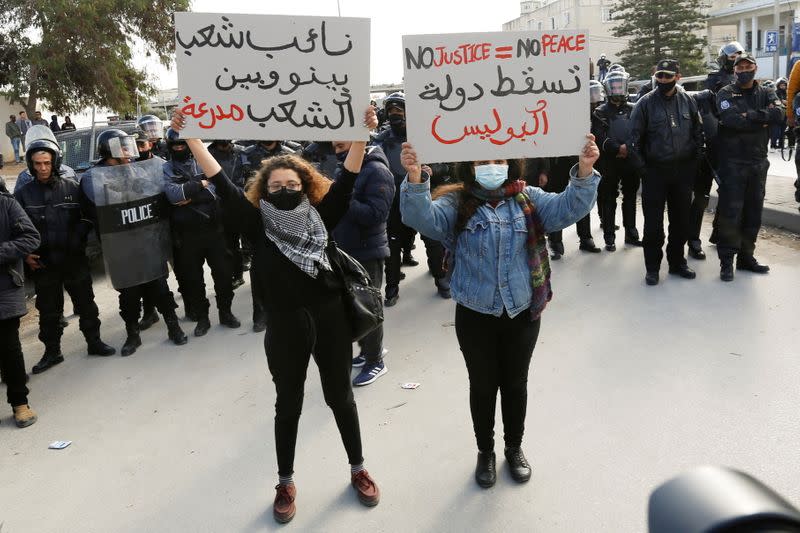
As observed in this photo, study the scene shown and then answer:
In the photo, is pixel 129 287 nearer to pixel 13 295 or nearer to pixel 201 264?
pixel 201 264

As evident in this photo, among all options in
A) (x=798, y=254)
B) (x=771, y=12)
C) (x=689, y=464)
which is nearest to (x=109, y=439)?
(x=689, y=464)

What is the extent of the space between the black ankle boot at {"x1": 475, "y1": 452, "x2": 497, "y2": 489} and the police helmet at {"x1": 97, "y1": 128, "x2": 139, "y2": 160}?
3.89m

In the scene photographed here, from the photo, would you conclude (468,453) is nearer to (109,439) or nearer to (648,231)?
(109,439)

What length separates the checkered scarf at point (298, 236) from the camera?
121 inches

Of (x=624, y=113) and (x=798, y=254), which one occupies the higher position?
(x=624, y=113)

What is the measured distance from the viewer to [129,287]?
5.79m

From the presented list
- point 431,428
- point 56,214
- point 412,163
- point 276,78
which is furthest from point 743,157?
point 56,214

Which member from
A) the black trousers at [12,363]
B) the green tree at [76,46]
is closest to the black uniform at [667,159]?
the black trousers at [12,363]

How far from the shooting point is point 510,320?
3.17 meters

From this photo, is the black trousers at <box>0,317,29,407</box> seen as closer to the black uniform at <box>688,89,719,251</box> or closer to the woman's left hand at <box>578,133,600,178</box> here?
the woman's left hand at <box>578,133,600,178</box>

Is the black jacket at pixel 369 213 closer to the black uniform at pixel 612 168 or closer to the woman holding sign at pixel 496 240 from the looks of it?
the woman holding sign at pixel 496 240

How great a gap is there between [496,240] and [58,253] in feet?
13.3

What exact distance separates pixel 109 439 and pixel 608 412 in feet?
10.4

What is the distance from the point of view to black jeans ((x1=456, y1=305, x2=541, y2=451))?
10.5 ft
